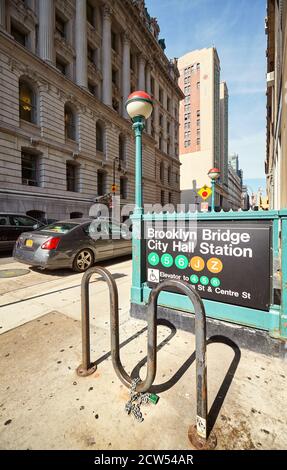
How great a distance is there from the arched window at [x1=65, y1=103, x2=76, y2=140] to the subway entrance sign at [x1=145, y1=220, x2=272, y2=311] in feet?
64.5

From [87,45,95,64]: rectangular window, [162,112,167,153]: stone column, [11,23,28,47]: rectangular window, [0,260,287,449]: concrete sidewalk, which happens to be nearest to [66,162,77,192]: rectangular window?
[11,23,28,47]: rectangular window

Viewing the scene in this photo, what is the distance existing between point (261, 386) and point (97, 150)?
2377cm

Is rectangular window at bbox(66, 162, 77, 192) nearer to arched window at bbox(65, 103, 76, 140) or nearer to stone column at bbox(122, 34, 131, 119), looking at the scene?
arched window at bbox(65, 103, 76, 140)

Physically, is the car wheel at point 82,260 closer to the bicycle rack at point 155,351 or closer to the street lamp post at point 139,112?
the street lamp post at point 139,112

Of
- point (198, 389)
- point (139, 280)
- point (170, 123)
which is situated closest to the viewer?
point (198, 389)

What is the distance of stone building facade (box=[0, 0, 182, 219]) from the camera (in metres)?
14.9

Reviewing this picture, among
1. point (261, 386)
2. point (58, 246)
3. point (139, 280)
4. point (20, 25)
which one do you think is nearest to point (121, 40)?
point (20, 25)

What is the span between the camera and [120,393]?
1.99 meters

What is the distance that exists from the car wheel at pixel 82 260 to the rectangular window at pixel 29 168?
1260 centimetres

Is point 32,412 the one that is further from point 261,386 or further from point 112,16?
point 112,16

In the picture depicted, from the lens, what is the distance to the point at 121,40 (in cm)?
2680

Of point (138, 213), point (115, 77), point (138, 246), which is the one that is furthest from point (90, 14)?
point (138, 246)

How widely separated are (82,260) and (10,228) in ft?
16.4

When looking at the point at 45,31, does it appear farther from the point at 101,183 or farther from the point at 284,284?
the point at 284,284
